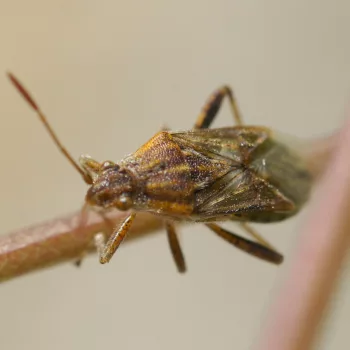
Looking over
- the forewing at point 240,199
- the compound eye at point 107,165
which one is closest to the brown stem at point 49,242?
the compound eye at point 107,165

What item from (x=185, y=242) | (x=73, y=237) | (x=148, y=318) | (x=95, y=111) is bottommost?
(x=148, y=318)

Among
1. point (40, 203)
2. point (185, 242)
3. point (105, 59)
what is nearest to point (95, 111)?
point (105, 59)

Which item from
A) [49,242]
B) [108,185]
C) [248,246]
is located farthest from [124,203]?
[248,246]

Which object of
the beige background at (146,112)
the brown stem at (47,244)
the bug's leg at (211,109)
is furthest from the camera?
the beige background at (146,112)

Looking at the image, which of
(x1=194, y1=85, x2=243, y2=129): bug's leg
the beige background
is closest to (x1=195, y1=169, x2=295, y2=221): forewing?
(x1=194, y1=85, x2=243, y2=129): bug's leg

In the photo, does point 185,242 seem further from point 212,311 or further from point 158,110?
point 158,110

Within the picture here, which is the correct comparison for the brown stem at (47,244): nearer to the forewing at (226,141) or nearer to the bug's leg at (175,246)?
the bug's leg at (175,246)
